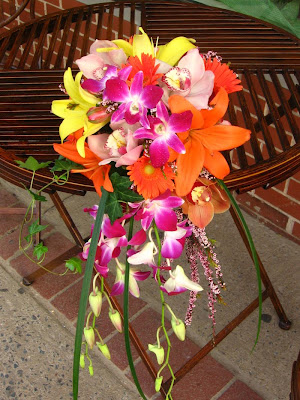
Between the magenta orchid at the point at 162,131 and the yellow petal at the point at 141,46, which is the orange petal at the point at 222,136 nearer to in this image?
the magenta orchid at the point at 162,131

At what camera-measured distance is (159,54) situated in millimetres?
1186

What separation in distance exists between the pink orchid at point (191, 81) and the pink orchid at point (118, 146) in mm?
102

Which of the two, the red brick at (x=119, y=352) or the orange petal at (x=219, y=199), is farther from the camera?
the red brick at (x=119, y=352)

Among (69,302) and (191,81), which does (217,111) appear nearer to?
(191,81)

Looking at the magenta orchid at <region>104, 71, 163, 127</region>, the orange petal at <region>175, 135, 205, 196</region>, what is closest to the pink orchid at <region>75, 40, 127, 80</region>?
the magenta orchid at <region>104, 71, 163, 127</region>

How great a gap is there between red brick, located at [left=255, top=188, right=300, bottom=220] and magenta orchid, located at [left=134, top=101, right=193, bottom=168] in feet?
4.87

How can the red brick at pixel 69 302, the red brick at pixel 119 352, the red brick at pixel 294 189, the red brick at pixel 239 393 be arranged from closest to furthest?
the red brick at pixel 239 393
the red brick at pixel 119 352
the red brick at pixel 69 302
the red brick at pixel 294 189

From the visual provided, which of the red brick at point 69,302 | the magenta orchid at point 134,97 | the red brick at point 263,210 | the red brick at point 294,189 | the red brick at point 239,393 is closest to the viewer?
the magenta orchid at point 134,97

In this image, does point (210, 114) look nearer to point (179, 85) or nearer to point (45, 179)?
point (179, 85)

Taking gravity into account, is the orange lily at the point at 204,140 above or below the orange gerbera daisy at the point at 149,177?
above

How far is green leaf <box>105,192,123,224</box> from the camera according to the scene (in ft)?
3.75

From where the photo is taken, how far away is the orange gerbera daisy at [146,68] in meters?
1.07

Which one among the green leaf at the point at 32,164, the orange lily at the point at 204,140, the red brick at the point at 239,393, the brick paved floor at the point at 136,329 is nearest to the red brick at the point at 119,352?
the brick paved floor at the point at 136,329

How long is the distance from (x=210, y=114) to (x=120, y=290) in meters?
0.43
